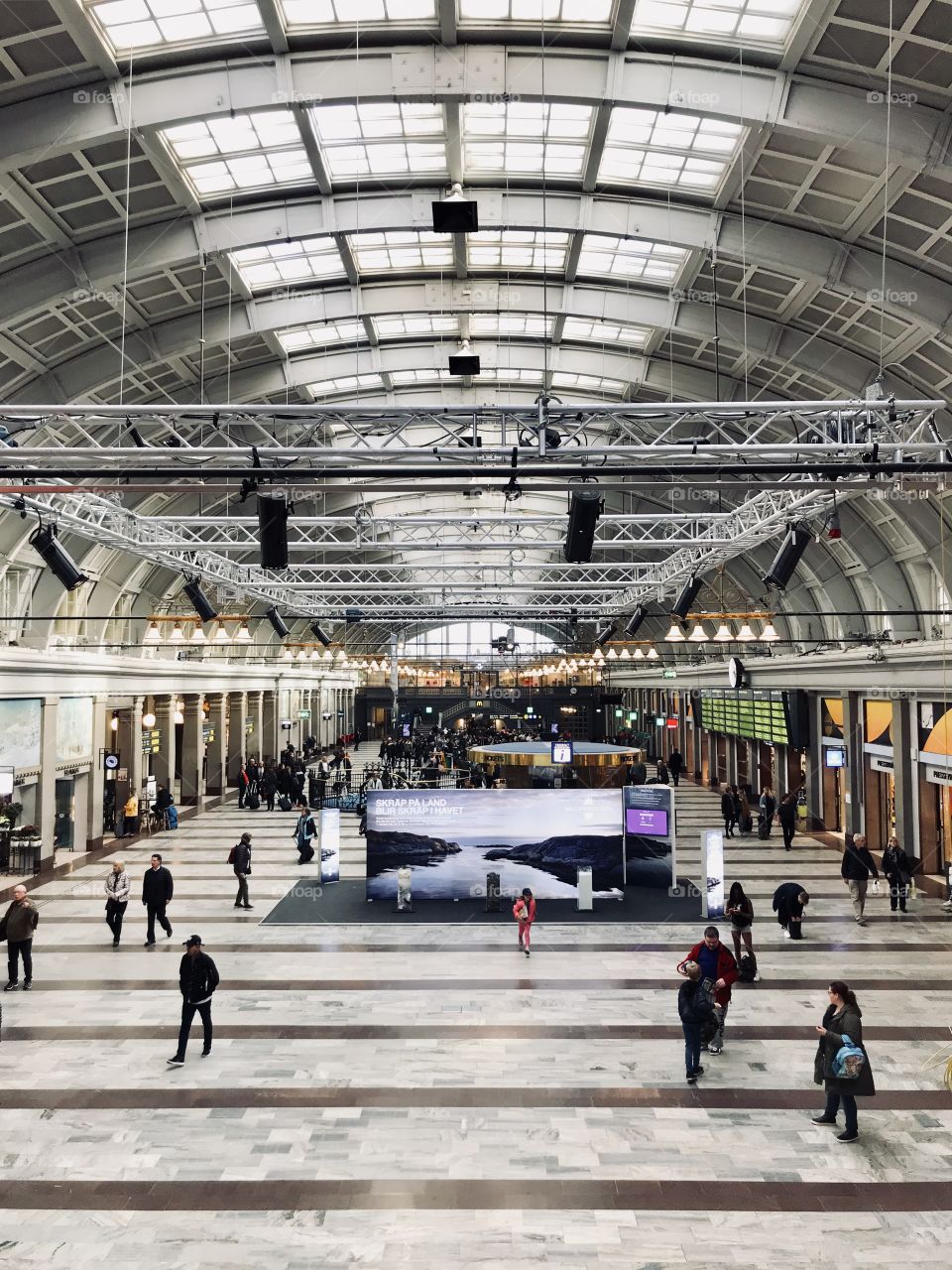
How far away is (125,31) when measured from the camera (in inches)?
388

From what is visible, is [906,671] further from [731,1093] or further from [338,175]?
[338,175]

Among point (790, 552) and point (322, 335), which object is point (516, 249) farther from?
point (790, 552)

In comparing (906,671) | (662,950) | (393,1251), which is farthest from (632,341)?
(393,1251)

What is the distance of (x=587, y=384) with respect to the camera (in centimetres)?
2092

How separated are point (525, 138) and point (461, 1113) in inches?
481

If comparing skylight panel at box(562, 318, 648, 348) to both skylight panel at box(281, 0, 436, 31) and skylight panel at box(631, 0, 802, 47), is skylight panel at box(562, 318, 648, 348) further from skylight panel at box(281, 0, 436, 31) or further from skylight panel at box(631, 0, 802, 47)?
skylight panel at box(281, 0, 436, 31)

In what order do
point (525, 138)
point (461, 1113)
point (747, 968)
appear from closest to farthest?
point (461, 1113) → point (747, 968) → point (525, 138)

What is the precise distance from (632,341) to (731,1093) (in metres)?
14.5

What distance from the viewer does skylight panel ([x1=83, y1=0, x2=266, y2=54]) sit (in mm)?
9547

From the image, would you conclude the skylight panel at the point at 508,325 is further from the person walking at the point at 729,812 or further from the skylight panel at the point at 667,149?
the person walking at the point at 729,812

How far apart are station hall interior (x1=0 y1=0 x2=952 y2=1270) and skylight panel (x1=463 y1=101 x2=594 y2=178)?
9cm

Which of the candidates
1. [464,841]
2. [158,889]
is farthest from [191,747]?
[158,889]

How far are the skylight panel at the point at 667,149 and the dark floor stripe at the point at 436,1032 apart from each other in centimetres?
1102

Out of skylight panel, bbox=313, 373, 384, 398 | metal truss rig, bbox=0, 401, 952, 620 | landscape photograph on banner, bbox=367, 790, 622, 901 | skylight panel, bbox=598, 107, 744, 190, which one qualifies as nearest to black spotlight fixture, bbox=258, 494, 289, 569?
metal truss rig, bbox=0, 401, 952, 620
